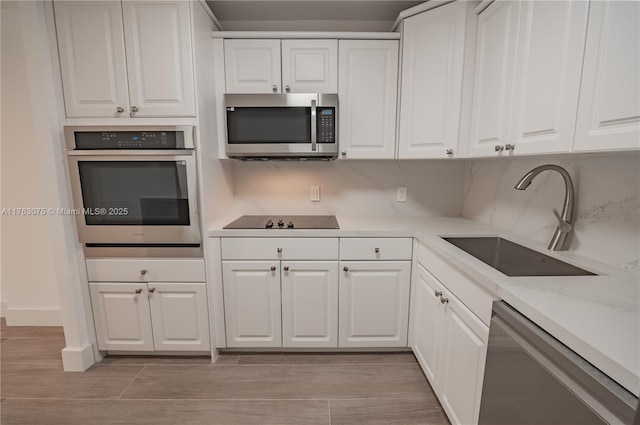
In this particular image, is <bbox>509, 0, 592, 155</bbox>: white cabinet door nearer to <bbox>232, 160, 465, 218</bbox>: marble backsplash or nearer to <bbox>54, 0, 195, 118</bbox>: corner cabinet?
<bbox>232, 160, 465, 218</bbox>: marble backsplash

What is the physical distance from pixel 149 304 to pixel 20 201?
1423mm

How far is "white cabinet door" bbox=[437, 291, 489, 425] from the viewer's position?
1.11 m

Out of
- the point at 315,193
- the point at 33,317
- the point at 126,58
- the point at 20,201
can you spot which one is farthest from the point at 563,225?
the point at 33,317

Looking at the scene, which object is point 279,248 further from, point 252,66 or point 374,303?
point 252,66

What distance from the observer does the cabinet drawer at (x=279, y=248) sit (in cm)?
179

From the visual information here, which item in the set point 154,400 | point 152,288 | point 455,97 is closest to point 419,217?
point 455,97

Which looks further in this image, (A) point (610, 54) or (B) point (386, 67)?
(B) point (386, 67)

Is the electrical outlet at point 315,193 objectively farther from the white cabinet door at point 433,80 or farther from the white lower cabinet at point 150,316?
the white lower cabinet at point 150,316

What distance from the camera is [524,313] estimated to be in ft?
2.78

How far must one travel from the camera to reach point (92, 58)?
1.57m

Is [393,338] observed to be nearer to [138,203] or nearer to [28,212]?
[138,203]

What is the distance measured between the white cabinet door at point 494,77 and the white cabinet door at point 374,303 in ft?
2.83

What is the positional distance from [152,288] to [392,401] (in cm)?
159

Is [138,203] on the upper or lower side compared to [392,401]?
upper
